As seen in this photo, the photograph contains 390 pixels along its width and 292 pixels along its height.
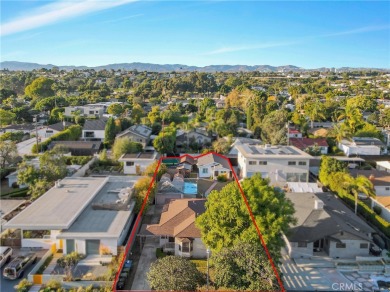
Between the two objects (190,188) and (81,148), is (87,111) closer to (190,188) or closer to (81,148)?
(81,148)

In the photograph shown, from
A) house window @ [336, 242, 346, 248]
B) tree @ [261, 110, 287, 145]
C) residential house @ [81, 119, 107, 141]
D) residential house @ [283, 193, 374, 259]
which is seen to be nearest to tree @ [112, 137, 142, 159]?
residential house @ [81, 119, 107, 141]

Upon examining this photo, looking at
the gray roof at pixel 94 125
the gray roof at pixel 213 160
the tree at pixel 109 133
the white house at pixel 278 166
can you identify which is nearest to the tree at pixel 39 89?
the gray roof at pixel 94 125

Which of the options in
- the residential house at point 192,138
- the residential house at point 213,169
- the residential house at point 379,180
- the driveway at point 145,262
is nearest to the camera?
the driveway at point 145,262

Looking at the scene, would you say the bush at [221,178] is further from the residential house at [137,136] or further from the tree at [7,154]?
the tree at [7,154]

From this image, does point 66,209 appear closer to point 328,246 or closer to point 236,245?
point 236,245

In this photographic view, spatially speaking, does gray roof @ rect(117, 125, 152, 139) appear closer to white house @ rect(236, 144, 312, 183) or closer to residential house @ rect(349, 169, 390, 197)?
white house @ rect(236, 144, 312, 183)
